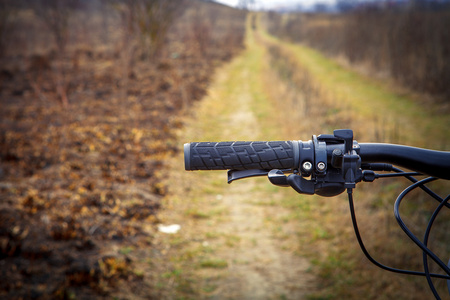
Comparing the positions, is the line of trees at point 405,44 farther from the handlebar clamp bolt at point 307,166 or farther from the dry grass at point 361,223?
the handlebar clamp bolt at point 307,166

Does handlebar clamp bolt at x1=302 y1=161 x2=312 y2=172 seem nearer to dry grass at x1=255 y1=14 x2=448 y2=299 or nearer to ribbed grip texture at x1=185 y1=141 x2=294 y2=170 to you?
ribbed grip texture at x1=185 y1=141 x2=294 y2=170

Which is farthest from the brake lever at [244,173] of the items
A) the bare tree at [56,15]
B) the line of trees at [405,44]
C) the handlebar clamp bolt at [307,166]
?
the bare tree at [56,15]

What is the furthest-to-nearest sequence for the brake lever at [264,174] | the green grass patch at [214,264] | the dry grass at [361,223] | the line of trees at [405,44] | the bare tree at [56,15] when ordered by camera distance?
1. the bare tree at [56,15]
2. the line of trees at [405,44]
3. the green grass patch at [214,264]
4. the dry grass at [361,223]
5. the brake lever at [264,174]

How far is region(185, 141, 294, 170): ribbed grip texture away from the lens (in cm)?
114

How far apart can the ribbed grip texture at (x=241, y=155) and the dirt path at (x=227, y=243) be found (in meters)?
2.45

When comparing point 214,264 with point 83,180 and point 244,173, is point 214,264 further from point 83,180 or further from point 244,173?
point 244,173

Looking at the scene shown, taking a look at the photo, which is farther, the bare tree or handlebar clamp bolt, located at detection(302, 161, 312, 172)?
the bare tree

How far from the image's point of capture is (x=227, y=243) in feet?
13.3

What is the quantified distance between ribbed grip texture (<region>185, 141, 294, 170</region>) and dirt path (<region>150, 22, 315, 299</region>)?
2.45 m

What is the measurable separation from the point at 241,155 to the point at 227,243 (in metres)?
3.09

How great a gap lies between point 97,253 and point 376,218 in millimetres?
3088

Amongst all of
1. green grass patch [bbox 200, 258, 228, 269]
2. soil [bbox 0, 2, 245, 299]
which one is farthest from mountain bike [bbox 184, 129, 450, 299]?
green grass patch [bbox 200, 258, 228, 269]

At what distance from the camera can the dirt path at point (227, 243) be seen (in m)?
3.35

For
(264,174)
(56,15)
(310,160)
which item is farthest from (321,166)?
(56,15)
